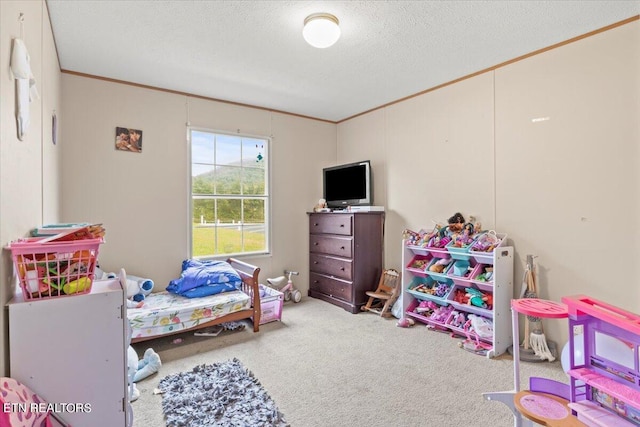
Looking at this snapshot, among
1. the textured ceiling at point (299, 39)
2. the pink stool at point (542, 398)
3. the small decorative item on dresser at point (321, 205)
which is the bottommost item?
the pink stool at point (542, 398)

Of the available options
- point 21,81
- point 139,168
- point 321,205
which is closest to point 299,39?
point 21,81

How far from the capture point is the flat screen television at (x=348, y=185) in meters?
4.06

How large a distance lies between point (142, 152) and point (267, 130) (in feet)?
5.06

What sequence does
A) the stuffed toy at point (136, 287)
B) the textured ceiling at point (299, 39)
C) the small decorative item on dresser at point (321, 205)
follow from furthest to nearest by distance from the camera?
the small decorative item on dresser at point (321, 205)
the stuffed toy at point (136, 287)
the textured ceiling at point (299, 39)

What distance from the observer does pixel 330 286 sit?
165 inches

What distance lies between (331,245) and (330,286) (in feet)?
1.78

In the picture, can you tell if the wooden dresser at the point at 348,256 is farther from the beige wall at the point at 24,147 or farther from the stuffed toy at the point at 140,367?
the beige wall at the point at 24,147

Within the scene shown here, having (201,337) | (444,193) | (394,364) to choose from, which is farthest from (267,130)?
(394,364)

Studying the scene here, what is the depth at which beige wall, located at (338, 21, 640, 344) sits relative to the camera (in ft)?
7.53

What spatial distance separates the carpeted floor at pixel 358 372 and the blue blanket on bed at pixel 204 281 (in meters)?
0.43

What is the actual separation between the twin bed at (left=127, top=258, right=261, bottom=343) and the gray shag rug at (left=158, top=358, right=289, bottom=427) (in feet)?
1.82

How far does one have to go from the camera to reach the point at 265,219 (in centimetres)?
432

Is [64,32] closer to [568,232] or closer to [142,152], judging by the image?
[142,152]

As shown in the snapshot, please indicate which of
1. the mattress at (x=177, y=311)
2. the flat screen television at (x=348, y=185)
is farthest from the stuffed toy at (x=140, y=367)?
the flat screen television at (x=348, y=185)
